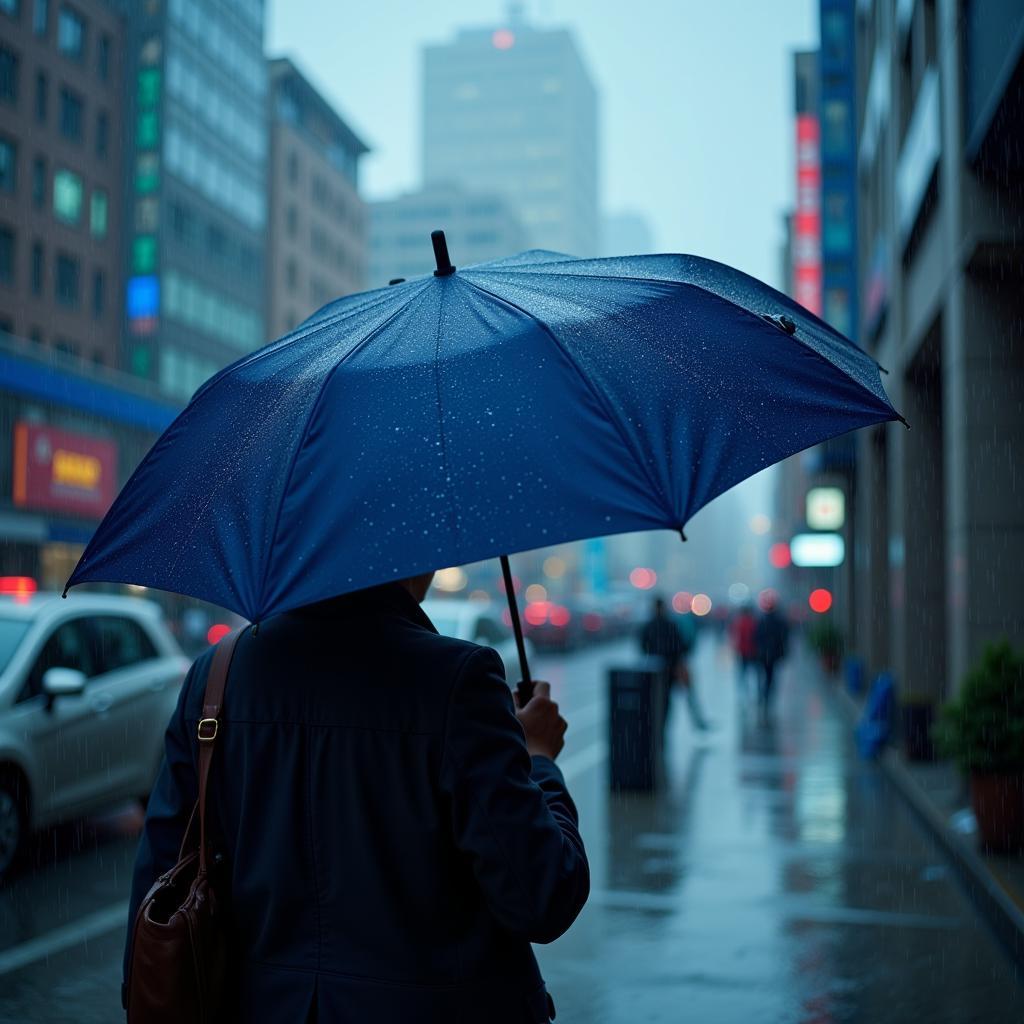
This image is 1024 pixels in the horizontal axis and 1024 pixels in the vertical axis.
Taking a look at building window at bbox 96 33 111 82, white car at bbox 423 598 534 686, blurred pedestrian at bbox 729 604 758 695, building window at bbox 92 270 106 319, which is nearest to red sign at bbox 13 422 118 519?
building window at bbox 92 270 106 319

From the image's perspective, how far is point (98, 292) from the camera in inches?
1988

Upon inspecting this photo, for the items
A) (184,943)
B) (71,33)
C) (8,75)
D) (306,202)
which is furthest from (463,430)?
(306,202)

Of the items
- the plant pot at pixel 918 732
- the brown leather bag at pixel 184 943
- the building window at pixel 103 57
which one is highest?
the building window at pixel 103 57

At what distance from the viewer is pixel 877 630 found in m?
21.8

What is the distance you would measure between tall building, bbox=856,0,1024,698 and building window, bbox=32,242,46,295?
34.5 metres

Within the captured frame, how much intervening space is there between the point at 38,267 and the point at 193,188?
11.7m

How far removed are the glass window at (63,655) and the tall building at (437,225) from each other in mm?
114644

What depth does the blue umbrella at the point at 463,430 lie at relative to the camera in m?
2.32

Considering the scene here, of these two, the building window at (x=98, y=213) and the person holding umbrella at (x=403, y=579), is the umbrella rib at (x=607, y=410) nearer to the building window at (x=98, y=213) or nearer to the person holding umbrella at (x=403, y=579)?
the person holding umbrella at (x=403, y=579)

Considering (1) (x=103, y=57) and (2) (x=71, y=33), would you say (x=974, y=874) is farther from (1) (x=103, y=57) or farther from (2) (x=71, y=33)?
(1) (x=103, y=57)

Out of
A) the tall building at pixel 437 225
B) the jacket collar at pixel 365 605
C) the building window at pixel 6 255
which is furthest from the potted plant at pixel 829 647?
the tall building at pixel 437 225

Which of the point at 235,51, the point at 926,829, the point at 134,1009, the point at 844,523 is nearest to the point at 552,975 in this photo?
the point at 134,1009

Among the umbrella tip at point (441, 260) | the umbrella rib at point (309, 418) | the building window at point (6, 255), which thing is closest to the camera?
the umbrella rib at point (309, 418)

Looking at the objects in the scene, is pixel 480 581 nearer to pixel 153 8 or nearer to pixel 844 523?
pixel 153 8
